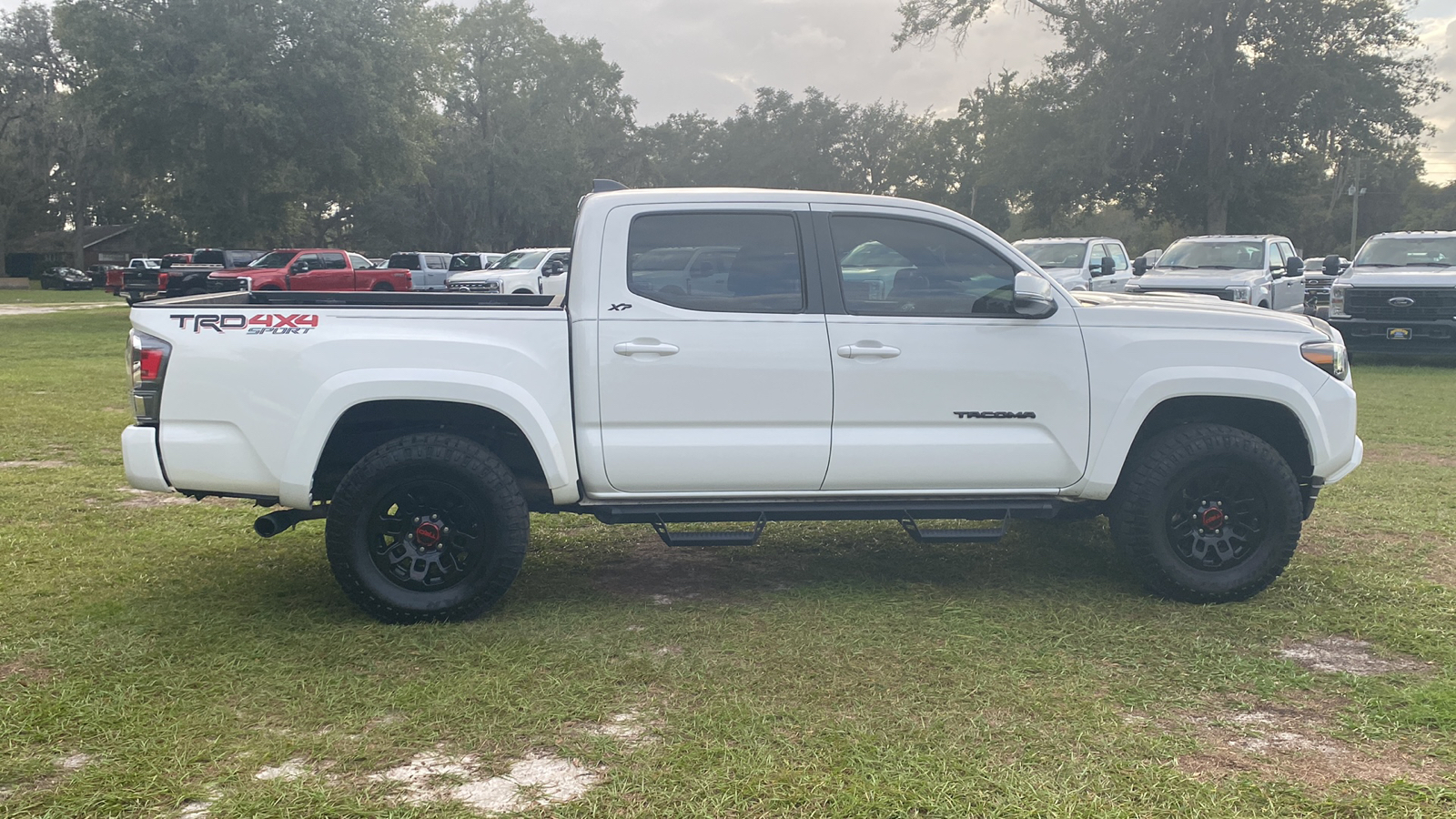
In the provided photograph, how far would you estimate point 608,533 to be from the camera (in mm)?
6820

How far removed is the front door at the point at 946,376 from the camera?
509 centimetres

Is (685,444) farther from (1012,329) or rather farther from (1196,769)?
(1196,769)

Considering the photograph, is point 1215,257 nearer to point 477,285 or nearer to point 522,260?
point 477,285

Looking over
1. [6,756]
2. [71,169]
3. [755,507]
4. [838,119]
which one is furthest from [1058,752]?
[838,119]

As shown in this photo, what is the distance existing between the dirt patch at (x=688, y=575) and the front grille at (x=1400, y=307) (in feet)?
44.6

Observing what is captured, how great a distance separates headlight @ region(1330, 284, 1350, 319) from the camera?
651 inches

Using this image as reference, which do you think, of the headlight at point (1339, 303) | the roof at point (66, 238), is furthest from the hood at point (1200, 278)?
the roof at point (66, 238)

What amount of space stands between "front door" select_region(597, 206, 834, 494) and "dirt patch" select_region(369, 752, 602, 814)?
162 centimetres

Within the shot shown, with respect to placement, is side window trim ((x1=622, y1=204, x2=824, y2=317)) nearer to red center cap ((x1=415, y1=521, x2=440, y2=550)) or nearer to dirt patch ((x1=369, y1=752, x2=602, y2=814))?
red center cap ((x1=415, y1=521, x2=440, y2=550))

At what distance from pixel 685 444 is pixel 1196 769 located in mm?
2359

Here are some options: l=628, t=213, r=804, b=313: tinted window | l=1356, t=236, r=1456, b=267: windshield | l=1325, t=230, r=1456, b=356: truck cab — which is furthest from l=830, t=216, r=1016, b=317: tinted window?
l=1356, t=236, r=1456, b=267: windshield

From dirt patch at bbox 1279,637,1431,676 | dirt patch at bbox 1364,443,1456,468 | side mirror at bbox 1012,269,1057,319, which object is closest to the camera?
dirt patch at bbox 1279,637,1431,676

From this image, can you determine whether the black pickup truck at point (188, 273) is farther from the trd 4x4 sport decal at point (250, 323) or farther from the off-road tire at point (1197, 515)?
the off-road tire at point (1197, 515)

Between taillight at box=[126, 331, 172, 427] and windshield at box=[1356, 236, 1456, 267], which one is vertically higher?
windshield at box=[1356, 236, 1456, 267]
